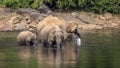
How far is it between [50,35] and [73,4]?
26.1 metres

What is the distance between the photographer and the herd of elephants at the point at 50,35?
113 feet

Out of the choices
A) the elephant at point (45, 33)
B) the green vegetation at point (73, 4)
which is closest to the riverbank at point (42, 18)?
the green vegetation at point (73, 4)

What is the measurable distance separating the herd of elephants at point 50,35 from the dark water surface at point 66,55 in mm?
537

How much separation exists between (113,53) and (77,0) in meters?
31.8

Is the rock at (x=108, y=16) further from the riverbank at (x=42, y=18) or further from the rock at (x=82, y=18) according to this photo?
the rock at (x=82, y=18)

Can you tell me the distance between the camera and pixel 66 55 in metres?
29.0

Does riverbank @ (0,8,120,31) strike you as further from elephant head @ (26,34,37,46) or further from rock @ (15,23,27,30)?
elephant head @ (26,34,37,46)

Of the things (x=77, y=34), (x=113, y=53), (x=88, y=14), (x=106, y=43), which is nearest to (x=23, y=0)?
(x=88, y=14)

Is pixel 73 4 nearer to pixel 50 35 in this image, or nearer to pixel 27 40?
pixel 27 40

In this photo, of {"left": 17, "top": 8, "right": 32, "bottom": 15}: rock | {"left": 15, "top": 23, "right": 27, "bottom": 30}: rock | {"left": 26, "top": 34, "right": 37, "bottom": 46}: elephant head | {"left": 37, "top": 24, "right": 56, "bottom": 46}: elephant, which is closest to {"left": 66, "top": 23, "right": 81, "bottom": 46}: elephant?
{"left": 37, "top": 24, "right": 56, "bottom": 46}: elephant

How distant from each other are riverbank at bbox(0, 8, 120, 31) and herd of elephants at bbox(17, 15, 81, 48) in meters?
11.6

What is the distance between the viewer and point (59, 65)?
2481 centimetres

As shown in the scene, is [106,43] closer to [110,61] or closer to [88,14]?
[110,61]

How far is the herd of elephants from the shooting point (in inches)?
1351
